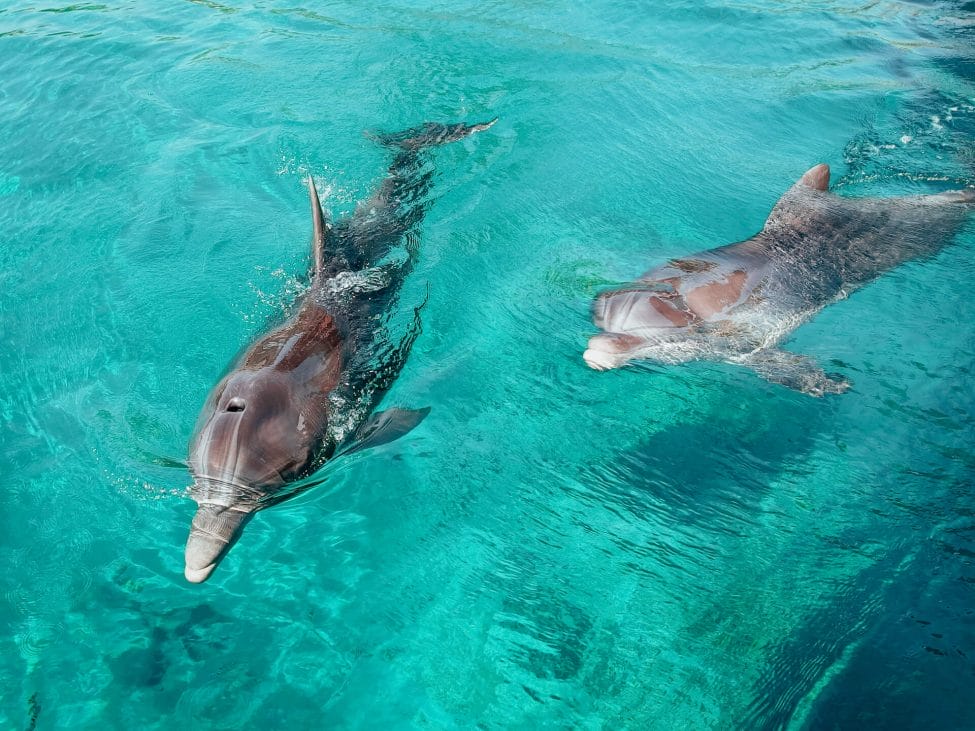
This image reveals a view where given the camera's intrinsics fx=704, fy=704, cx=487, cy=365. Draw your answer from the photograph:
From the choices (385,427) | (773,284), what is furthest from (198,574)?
(773,284)

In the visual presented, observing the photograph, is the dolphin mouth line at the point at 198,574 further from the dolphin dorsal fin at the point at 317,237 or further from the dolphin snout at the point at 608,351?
the dolphin snout at the point at 608,351

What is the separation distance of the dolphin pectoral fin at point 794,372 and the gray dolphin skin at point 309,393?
10.7 feet

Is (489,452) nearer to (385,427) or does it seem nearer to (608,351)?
(385,427)

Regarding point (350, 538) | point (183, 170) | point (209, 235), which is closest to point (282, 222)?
point (209, 235)

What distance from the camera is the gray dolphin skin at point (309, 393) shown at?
4.64 meters

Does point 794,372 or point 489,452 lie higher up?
point 794,372

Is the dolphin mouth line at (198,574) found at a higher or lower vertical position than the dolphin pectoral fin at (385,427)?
lower

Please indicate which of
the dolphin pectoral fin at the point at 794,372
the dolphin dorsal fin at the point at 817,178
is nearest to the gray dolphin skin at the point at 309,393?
the dolphin pectoral fin at the point at 794,372

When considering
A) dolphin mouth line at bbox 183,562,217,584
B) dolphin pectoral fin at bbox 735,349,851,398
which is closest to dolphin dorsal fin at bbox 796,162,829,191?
dolphin pectoral fin at bbox 735,349,851,398

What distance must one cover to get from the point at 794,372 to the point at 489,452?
301 centimetres

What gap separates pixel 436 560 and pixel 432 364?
2.00 m

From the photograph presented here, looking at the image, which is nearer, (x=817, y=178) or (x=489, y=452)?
(x=489, y=452)

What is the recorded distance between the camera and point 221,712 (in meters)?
4.27

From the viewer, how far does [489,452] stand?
5.86 meters
